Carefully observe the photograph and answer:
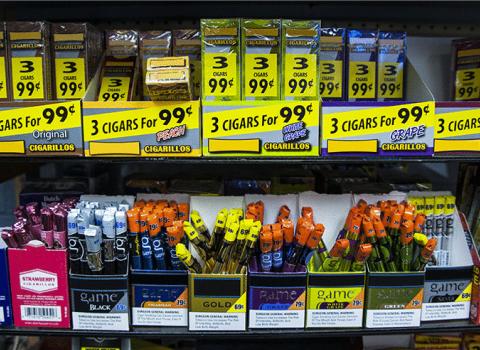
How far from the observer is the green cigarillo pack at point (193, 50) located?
1.40 metres

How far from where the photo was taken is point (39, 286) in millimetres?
1283

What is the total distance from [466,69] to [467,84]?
0.06 metres

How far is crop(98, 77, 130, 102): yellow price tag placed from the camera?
1.37 metres

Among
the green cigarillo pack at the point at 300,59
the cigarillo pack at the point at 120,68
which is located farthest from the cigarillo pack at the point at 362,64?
the cigarillo pack at the point at 120,68

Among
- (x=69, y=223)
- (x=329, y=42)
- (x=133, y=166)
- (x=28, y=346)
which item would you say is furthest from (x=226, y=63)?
(x=28, y=346)

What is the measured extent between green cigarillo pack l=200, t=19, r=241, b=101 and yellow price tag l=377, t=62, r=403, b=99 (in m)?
0.51

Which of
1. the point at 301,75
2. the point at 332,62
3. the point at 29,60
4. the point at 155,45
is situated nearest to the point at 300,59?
the point at 301,75

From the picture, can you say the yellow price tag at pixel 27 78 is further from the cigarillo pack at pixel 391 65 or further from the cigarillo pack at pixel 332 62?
the cigarillo pack at pixel 391 65

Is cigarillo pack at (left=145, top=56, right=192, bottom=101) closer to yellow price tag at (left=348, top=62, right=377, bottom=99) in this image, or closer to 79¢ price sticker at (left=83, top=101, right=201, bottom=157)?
79¢ price sticker at (left=83, top=101, right=201, bottom=157)

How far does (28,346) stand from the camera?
1.54 meters

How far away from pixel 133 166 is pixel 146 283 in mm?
709

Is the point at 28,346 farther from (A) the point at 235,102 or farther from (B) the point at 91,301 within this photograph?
(A) the point at 235,102

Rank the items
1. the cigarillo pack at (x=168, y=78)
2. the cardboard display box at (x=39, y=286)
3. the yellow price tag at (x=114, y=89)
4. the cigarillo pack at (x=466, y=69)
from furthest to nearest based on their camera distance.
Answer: the cigarillo pack at (x=466, y=69) < the yellow price tag at (x=114, y=89) < the cardboard display box at (x=39, y=286) < the cigarillo pack at (x=168, y=78)

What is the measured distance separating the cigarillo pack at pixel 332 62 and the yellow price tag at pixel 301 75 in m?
0.16
